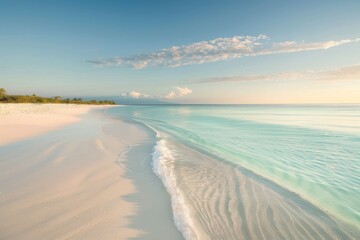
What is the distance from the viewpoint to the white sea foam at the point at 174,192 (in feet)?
12.0

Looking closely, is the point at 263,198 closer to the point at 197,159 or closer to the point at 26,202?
the point at 197,159

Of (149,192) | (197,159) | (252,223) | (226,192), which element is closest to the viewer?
(252,223)

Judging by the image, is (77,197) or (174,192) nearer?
(77,197)

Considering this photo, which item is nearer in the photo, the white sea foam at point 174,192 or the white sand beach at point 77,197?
the white sand beach at point 77,197

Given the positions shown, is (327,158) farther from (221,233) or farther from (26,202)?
(26,202)

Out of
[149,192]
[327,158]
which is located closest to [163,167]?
[149,192]

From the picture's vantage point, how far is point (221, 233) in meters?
3.62

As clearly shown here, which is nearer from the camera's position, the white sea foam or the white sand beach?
the white sand beach

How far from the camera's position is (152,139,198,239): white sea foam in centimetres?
366

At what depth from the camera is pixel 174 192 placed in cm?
504

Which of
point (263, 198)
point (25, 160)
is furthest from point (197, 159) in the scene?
point (25, 160)

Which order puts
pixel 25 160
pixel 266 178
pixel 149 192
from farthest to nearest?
pixel 25 160
pixel 266 178
pixel 149 192

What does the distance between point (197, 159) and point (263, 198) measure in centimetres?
372

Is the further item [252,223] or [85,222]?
[252,223]
